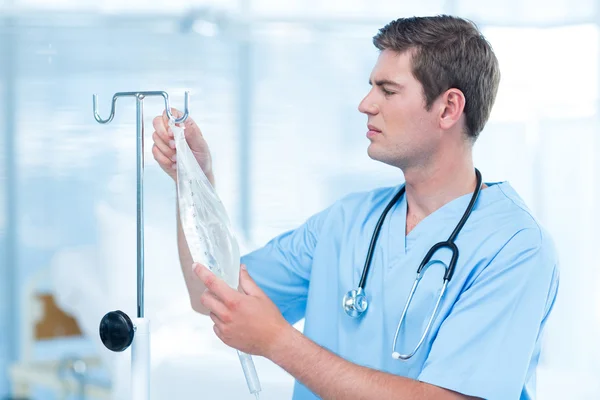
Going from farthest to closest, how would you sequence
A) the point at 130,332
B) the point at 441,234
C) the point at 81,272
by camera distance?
the point at 81,272
the point at 441,234
the point at 130,332

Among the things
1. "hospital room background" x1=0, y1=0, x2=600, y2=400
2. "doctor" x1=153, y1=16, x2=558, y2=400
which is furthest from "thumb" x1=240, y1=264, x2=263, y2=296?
"hospital room background" x1=0, y1=0, x2=600, y2=400

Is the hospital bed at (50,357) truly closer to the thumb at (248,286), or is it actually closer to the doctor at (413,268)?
the doctor at (413,268)

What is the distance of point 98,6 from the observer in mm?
2711

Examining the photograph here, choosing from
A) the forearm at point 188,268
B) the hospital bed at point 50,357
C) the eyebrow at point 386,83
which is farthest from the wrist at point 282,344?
the hospital bed at point 50,357

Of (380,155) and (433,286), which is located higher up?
(380,155)

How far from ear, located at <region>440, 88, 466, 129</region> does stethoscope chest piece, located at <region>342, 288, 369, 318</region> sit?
0.33 meters

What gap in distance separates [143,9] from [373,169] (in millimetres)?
1007

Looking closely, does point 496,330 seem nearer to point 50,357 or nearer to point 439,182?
point 439,182

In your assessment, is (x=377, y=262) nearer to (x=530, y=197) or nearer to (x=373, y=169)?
(x=373, y=169)

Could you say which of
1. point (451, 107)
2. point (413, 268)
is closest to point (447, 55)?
point (451, 107)

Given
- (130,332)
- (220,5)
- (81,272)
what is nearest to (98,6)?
(220,5)

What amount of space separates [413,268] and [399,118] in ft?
0.84

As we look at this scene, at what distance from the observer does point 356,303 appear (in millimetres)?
1271

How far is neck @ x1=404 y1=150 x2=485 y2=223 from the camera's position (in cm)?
134
